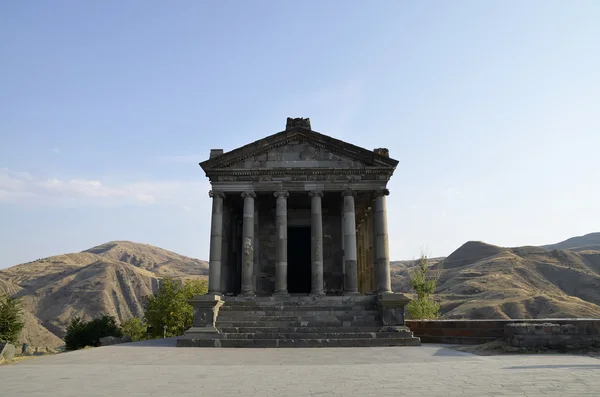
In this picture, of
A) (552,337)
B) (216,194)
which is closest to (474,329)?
(552,337)

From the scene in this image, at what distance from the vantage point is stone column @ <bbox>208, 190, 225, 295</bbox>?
21953mm

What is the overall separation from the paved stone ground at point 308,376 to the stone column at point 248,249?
8.46 meters

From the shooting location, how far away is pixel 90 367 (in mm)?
11008

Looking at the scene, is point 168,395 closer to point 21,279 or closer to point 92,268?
point 92,268

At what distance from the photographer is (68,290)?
318 ft

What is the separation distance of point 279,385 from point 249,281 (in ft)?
46.6

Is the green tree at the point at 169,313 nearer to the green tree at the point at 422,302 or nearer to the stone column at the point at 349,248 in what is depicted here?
the green tree at the point at 422,302

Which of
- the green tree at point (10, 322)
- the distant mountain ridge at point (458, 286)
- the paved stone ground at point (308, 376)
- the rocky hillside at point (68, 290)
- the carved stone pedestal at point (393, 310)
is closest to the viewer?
the paved stone ground at point (308, 376)

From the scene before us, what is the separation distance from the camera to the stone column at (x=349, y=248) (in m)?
22.0

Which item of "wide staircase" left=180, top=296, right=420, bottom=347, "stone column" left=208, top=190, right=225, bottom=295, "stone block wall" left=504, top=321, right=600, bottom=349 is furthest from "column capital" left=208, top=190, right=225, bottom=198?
"stone block wall" left=504, top=321, right=600, bottom=349

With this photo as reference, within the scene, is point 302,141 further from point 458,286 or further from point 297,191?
point 458,286

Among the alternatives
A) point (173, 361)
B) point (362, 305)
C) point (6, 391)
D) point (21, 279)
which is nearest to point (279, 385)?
point (6, 391)

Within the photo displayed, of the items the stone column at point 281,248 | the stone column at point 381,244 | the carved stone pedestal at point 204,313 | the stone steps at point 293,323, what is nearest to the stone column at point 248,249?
the stone column at point 281,248

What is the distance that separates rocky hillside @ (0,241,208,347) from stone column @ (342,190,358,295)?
215 feet
